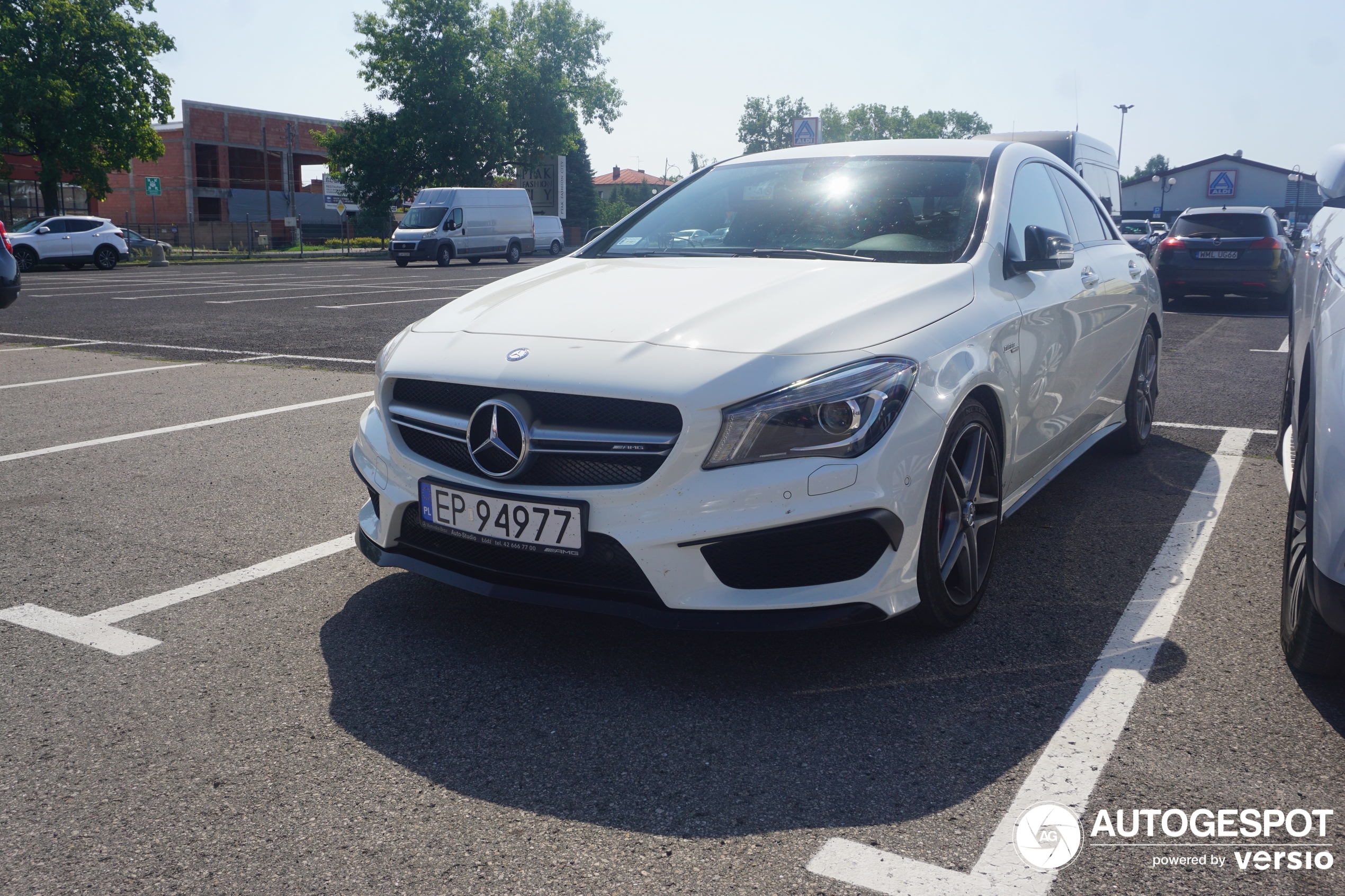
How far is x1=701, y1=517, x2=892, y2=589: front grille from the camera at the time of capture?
2.75 meters

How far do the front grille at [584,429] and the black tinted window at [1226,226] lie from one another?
14.6 metres

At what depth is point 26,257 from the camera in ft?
92.3

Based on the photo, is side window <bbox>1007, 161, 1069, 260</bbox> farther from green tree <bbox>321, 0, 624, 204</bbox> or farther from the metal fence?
green tree <bbox>321, 0, 624, 204</bbox>

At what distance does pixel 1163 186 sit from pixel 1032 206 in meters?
86.7

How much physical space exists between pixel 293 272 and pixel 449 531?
28.5m

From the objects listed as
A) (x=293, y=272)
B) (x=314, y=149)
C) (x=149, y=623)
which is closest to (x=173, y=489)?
(x=149, y=623)

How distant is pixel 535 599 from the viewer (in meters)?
2.90

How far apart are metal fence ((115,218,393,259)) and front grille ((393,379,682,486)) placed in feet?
126

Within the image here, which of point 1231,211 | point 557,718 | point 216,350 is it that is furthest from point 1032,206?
point 1231,211

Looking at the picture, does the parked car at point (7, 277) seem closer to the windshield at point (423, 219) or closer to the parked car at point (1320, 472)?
the parked car at point (1320, 472)

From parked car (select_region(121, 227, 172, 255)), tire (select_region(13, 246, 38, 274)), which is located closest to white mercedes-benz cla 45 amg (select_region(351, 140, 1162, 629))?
tire (select_region(13, 246, 38, 274))

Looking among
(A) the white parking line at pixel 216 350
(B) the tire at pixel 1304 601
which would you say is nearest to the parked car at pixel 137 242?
(A) the white parking line at pixel 216 350

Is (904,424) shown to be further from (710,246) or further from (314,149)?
(314,149)

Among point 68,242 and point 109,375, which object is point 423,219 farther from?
point 109,375
